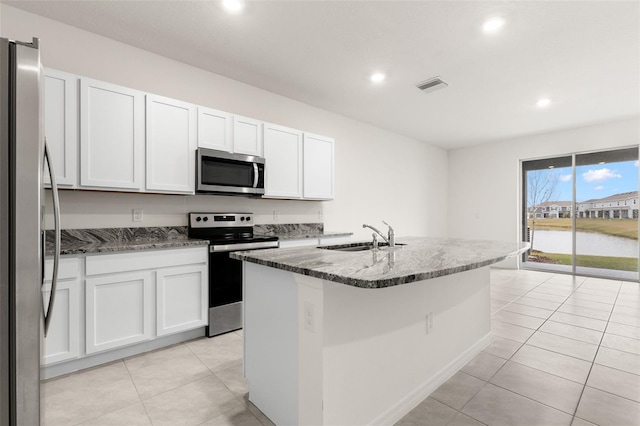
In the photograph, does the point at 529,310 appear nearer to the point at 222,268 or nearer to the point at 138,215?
the point at 222,268

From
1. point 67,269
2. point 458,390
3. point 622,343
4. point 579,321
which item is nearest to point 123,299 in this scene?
point 67,269

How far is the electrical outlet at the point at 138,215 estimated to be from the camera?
286 centimetres

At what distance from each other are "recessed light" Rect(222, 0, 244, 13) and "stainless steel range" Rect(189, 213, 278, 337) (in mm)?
1855

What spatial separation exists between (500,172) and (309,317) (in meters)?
6.44

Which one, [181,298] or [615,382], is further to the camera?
[181,298]

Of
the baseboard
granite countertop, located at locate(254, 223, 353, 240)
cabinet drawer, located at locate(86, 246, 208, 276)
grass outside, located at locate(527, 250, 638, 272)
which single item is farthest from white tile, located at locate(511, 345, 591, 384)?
grass outside, located at locate(527, 250, 638, 272)

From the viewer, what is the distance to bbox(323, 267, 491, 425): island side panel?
140 cm

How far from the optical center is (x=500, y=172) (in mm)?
6398

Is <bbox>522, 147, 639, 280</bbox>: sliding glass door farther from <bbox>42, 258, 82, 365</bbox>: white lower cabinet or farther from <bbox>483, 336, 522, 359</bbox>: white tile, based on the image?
<bbox>42, 258, 82, 365</bbox>: white lower cabinet

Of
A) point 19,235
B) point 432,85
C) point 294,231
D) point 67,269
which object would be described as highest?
point 432,85

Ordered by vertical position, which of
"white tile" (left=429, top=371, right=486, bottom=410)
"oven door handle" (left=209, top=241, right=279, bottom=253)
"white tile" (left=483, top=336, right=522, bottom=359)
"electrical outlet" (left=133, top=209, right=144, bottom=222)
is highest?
"electrical outlet" (left=133, top=209, right=144, bottom=222)

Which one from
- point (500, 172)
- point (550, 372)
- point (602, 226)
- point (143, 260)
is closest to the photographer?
point (550, 372)

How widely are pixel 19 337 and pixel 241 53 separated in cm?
276

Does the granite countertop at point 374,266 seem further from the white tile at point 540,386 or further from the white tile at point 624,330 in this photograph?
the white tile at point 624,330
